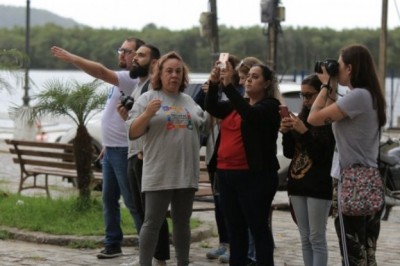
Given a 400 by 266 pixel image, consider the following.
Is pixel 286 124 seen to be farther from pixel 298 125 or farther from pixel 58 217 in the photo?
pixel 58 217

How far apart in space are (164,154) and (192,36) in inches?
1235

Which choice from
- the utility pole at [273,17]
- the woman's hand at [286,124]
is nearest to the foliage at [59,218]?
the woman's hand at [286,124]

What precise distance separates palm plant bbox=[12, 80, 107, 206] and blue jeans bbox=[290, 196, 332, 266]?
4.19 m

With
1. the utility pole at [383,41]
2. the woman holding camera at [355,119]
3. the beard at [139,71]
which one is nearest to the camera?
the woman holding camera at [355,119]

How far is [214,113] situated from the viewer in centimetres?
802

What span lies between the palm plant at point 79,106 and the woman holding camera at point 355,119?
4770mm

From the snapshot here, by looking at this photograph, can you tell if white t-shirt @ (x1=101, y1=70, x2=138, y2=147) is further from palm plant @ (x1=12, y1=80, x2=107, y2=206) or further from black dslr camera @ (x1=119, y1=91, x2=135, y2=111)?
palm plant @ (x1=12, y1=80, x2=107, y2=206)

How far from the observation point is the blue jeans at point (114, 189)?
9133 mm

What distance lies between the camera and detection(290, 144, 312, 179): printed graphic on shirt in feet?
24.7

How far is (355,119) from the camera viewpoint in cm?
675

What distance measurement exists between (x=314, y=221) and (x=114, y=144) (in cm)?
241

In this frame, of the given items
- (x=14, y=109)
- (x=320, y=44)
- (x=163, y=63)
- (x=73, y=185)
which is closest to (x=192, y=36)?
(x=320, y=44)

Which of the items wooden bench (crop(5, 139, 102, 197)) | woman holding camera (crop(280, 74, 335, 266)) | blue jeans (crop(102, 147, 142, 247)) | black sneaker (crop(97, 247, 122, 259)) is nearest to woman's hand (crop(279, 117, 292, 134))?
woman holding camera (crop(280, 74, 335, 266))

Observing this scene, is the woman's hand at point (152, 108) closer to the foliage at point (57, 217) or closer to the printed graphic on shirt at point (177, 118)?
the printed graphic on shirt at point (177, 118)
